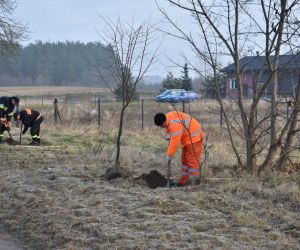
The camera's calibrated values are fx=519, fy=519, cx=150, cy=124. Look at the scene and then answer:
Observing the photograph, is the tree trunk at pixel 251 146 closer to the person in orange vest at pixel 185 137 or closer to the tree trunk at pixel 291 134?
the tree trunk at pixel 291 134

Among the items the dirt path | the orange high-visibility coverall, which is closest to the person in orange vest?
the orange high-visibility coverall

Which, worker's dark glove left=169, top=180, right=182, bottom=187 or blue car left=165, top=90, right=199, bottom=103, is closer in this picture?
worker's dark glove left=169, top=180, right=182, bottom=187

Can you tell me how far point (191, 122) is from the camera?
31.7ft

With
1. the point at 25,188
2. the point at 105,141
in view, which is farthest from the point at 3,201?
the point at 105,141

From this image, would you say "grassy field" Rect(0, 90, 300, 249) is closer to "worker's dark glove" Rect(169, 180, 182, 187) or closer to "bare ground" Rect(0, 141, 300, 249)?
"bare ground" Rect(0, 141, 300, 249)

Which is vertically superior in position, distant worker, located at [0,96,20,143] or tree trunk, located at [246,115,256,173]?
distant worker, located at [0,96,20,143]

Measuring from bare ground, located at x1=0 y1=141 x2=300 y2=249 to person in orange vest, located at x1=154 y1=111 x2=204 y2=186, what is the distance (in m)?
0.37

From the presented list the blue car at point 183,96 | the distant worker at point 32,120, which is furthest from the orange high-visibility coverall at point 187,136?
the distant worker at point 32,120

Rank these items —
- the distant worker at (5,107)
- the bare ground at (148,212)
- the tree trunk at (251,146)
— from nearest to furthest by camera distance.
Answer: the bare ground at (148,212), the tree trunk at (251,146), the distant worker at (5,107)

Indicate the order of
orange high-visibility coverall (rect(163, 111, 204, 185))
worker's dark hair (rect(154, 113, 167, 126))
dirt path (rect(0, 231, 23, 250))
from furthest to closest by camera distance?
orange high-visibility coverall (rect(163, 111, 204, 185)), worker's dark hair (rect(154, 113, 167, 126)), dirt path (rect(0, 231, 23, 250))

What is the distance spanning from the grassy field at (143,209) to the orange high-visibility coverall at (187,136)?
1.13ft

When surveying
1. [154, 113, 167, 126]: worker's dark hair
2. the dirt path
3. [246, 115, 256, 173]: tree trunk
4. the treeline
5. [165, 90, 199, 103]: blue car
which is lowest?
the dirt path

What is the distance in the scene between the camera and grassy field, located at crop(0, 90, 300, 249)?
5633 millimetres

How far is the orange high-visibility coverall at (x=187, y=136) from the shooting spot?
9.16m
